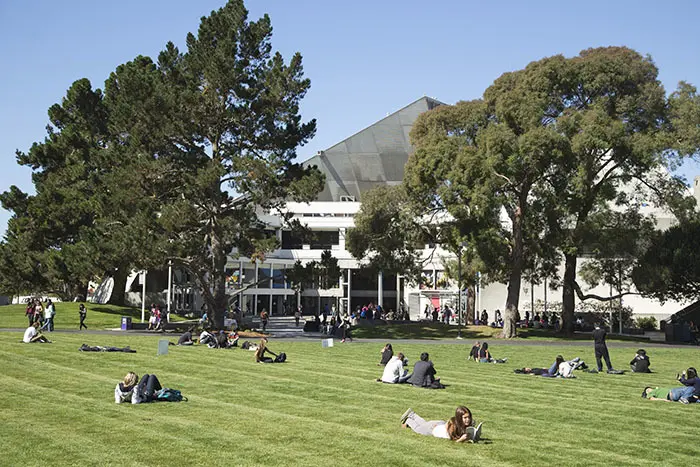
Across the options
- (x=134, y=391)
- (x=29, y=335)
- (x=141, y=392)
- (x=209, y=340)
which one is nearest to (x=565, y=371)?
(x=141, y=392)

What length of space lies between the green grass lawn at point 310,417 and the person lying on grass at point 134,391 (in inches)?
10.7

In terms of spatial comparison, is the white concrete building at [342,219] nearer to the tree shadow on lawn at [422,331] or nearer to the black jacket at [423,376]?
the tree shadow on lawn at [422,331]

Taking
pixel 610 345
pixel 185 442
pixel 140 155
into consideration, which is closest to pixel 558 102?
pixel 610 345

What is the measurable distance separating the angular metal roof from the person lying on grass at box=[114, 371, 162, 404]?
259 feet

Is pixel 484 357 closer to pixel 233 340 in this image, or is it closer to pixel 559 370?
pixel 559 370

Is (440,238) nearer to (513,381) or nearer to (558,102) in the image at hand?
(558,102)

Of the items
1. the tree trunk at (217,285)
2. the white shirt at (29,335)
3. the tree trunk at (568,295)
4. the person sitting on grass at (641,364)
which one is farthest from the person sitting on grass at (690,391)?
the tree trunk at (217,285)

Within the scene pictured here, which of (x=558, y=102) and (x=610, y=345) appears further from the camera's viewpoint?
(x=558, y=102)

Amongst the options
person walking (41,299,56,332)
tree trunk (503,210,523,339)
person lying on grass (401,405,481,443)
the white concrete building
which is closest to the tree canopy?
person walking (41,299,56,332)

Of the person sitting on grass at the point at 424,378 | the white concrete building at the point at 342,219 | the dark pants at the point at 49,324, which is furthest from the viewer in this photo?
the white concrete building at the point at 342,219

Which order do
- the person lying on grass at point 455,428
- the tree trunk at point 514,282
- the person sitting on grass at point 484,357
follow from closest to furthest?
the person lying on grass at point 455,428, the person sitting on grass at point 484,357, the tree trunk at point 514,282

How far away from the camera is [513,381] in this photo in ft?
74.3

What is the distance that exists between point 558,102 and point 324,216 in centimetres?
Answer: 4863

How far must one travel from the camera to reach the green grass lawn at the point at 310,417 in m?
11.7
